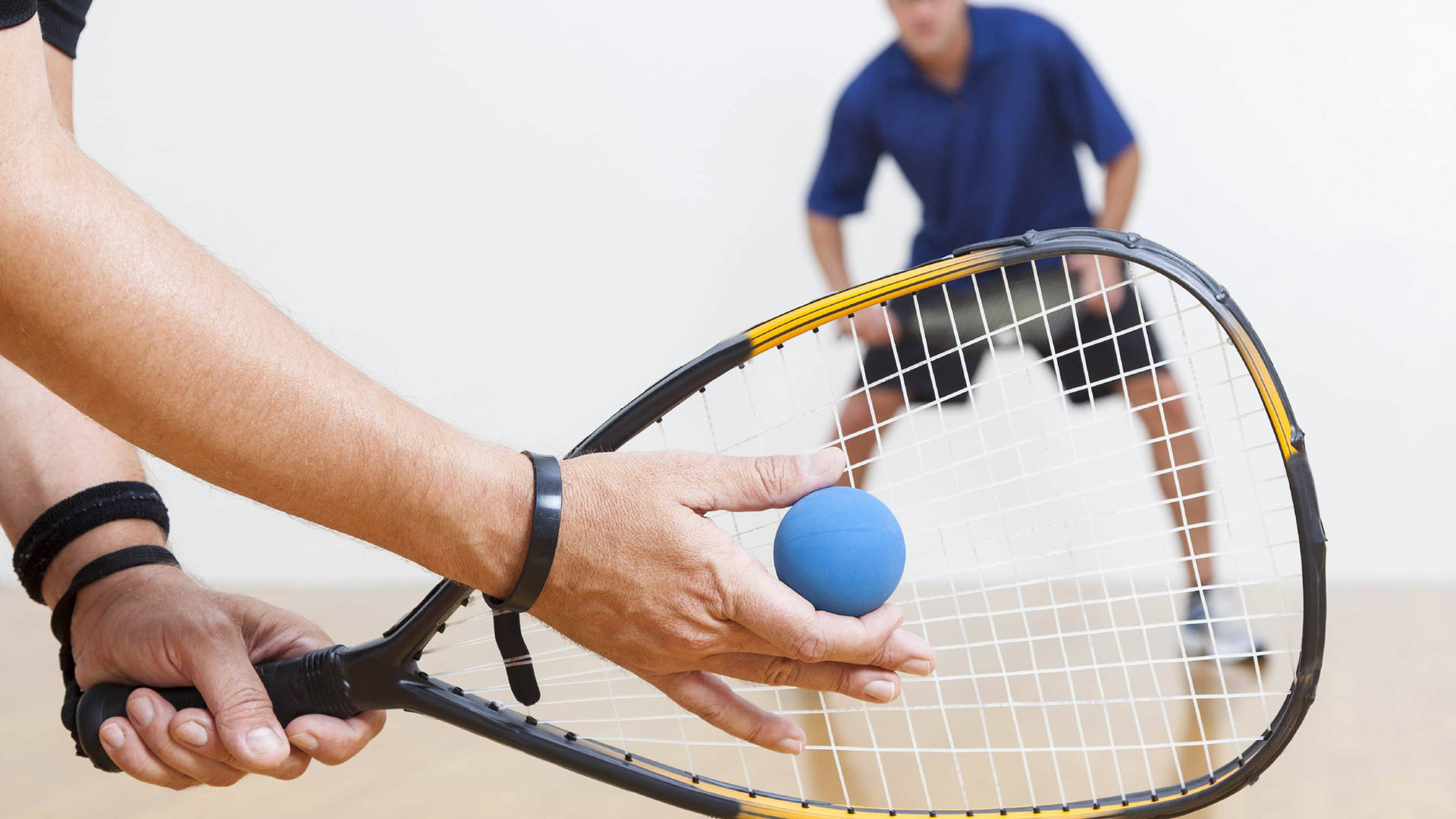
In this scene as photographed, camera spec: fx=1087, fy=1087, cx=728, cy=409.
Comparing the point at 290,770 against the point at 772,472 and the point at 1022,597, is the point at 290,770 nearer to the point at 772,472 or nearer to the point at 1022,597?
the point at 772,472

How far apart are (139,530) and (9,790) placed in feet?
2.89

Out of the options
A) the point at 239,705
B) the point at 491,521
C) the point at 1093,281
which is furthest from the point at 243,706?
the point at 1093,281

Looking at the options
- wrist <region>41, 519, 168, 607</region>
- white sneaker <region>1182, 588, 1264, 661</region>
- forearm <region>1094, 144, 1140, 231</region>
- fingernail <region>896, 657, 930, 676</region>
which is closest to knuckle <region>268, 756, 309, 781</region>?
wrist <region>41, 519, 168, 607</region>

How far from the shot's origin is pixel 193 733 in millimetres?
743

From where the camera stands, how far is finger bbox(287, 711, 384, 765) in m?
0.78

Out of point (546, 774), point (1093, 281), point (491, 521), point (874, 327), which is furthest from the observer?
point (1093, 281)

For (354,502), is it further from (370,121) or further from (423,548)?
(370,121)

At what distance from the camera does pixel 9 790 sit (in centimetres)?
144

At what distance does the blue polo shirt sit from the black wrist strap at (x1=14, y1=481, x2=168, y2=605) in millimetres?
1344

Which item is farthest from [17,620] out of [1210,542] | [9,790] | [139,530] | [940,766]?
[1210,542]

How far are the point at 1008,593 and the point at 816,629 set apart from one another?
1585mm

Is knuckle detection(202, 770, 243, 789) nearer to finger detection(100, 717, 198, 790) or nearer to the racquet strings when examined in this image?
finger detection(100, 717, 198, 790)

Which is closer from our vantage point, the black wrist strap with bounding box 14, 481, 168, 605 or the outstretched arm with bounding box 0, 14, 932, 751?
the outstretched arm with bounding box 0, 14, 932, 751

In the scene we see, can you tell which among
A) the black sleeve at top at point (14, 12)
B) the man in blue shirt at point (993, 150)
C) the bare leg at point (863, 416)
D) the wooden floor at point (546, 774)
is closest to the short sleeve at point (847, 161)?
the man in blue shirt at point (993, 150)
